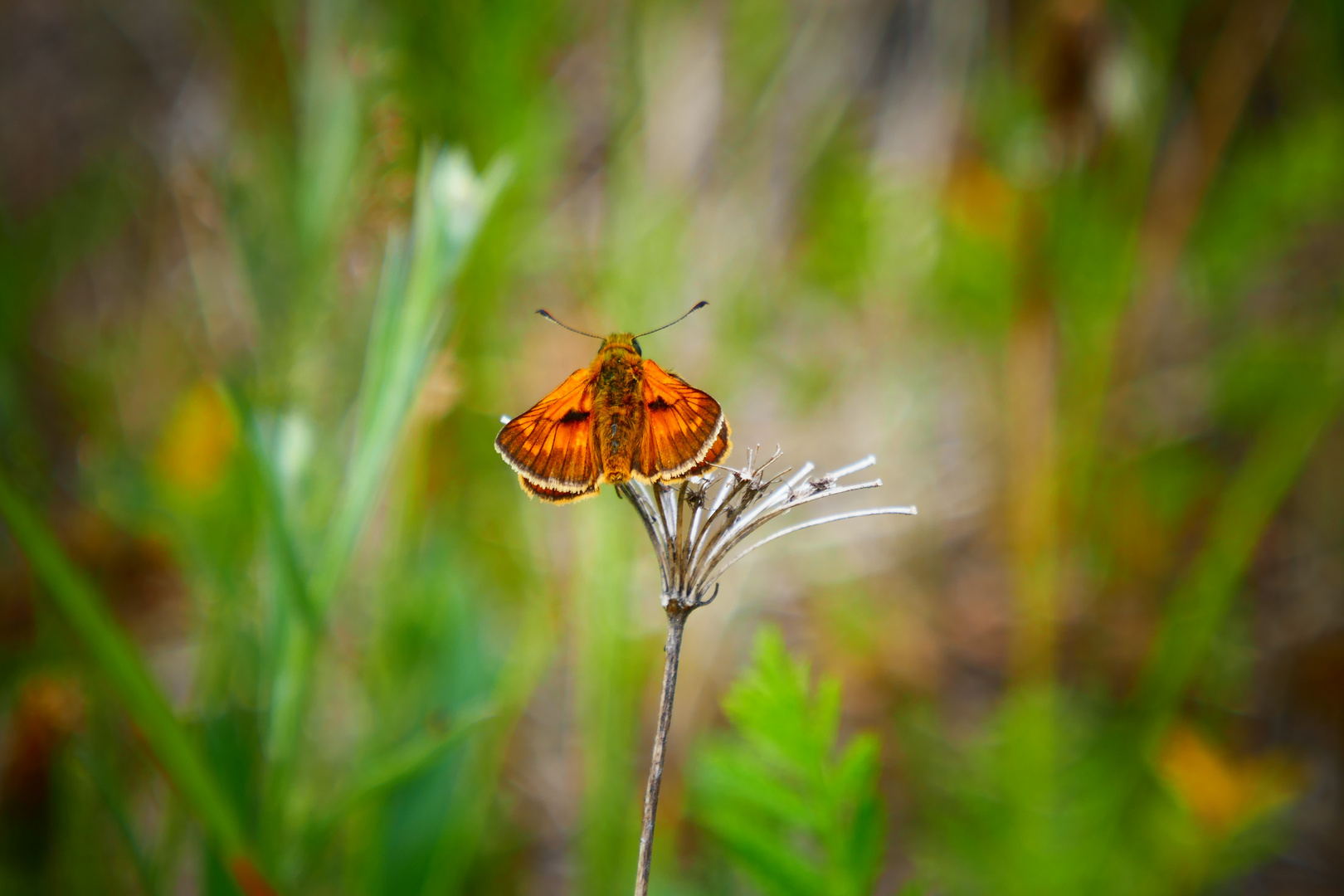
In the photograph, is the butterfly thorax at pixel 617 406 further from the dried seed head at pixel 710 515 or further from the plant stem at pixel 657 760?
the plant stem at pixel 657 760

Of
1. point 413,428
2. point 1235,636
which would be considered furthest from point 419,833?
point 1235,636

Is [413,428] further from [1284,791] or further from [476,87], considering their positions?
[1284,791]

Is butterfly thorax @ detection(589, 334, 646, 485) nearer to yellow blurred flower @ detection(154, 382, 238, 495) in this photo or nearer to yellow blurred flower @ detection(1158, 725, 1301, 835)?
yellow blurred flower @ detection(154, 382, 238, 495)

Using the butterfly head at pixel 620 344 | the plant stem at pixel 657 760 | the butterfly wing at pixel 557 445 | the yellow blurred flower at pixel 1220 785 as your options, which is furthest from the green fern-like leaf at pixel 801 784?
the yellow blurred flower at pixel 1220 785

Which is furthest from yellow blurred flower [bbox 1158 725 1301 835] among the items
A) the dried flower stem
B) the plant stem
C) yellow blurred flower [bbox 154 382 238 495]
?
yellow blurred flower [bbox 154 382 238 495]

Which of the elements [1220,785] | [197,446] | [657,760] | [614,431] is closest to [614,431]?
[614,431]

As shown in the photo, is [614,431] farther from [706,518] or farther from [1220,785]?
[1220,785]
